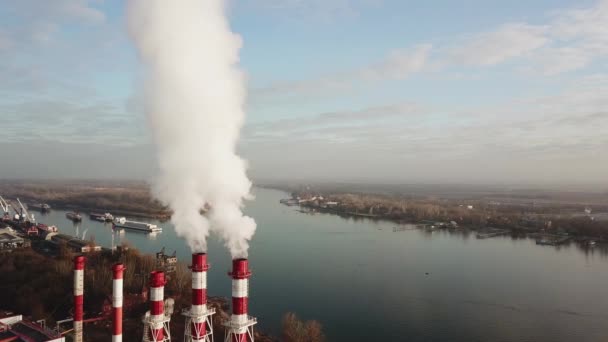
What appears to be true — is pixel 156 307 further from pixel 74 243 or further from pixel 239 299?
pixel 74 243

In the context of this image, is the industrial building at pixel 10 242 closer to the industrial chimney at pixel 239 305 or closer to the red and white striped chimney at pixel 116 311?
the red and white striped chimney at pixel 116 311

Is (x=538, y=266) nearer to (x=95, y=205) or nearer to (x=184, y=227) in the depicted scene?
(x=184, y=227)

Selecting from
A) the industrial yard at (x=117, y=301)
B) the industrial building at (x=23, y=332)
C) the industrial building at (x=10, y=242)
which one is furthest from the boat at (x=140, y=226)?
the industrial building at (x=23, y=332)

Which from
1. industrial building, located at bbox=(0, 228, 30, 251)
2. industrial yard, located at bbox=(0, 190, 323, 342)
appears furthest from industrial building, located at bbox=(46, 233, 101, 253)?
industrial building, located at bbox=(0, 228, 30, 251)

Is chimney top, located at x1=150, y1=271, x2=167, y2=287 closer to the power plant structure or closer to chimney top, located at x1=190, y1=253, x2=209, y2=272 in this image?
the power plant structure

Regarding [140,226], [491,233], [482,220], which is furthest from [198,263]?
[482,220]

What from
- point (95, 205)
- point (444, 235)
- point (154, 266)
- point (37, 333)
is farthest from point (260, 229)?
point (95, 205)
